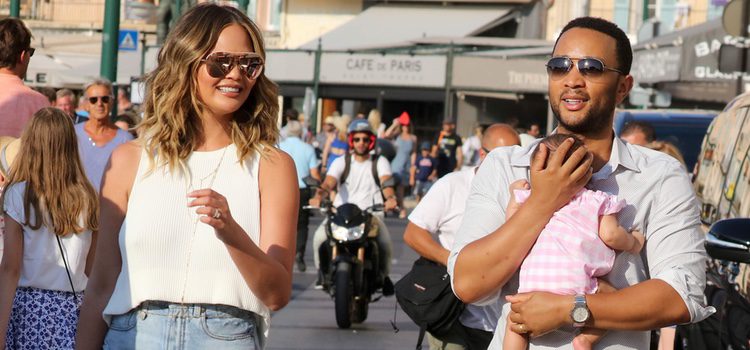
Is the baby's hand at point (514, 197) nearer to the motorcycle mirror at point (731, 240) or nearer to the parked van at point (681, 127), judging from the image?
the motorcycle mirror at point (731, 240)

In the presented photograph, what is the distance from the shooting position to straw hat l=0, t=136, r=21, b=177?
7.07 m

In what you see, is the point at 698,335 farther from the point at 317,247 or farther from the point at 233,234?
the point at 317,247

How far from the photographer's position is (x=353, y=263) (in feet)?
41.9

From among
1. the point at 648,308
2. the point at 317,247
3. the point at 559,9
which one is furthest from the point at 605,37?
the point at 559,9

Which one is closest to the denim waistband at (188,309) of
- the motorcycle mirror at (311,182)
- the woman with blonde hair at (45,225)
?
the woman with blonde hair at (45,225)

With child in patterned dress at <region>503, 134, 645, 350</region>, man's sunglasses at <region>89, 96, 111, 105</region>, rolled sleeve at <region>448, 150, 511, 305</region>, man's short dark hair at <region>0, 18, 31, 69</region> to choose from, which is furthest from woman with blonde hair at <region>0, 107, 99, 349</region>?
man's sunglasses at <region>89, 96, 111, 105</region>

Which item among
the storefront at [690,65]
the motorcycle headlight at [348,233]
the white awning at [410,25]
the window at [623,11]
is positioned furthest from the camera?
the white awning at [410,25]

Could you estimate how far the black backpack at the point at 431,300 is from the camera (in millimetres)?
7520

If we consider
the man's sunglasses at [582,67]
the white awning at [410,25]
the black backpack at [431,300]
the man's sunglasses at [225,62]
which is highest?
the white awning at [410,25]

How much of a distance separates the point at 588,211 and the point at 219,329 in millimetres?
1079

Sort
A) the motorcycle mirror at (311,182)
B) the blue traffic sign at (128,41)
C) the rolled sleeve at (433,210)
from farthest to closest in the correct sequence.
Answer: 1. the blue traffic sign at (128,41)
2. the motorcycle mirror at (311,182)
3. the rolled sleeve at (433,210)

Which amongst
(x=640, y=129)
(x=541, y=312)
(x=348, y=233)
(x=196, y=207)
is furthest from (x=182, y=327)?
(x=348, y=233)

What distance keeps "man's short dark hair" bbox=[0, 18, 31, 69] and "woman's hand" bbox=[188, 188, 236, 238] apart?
3583mm

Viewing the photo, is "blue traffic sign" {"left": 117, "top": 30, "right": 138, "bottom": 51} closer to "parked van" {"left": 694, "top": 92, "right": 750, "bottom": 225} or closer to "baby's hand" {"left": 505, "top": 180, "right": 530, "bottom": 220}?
"parked van" {"left": 694, "top": 92, "right": 750, "bottom": 225}
